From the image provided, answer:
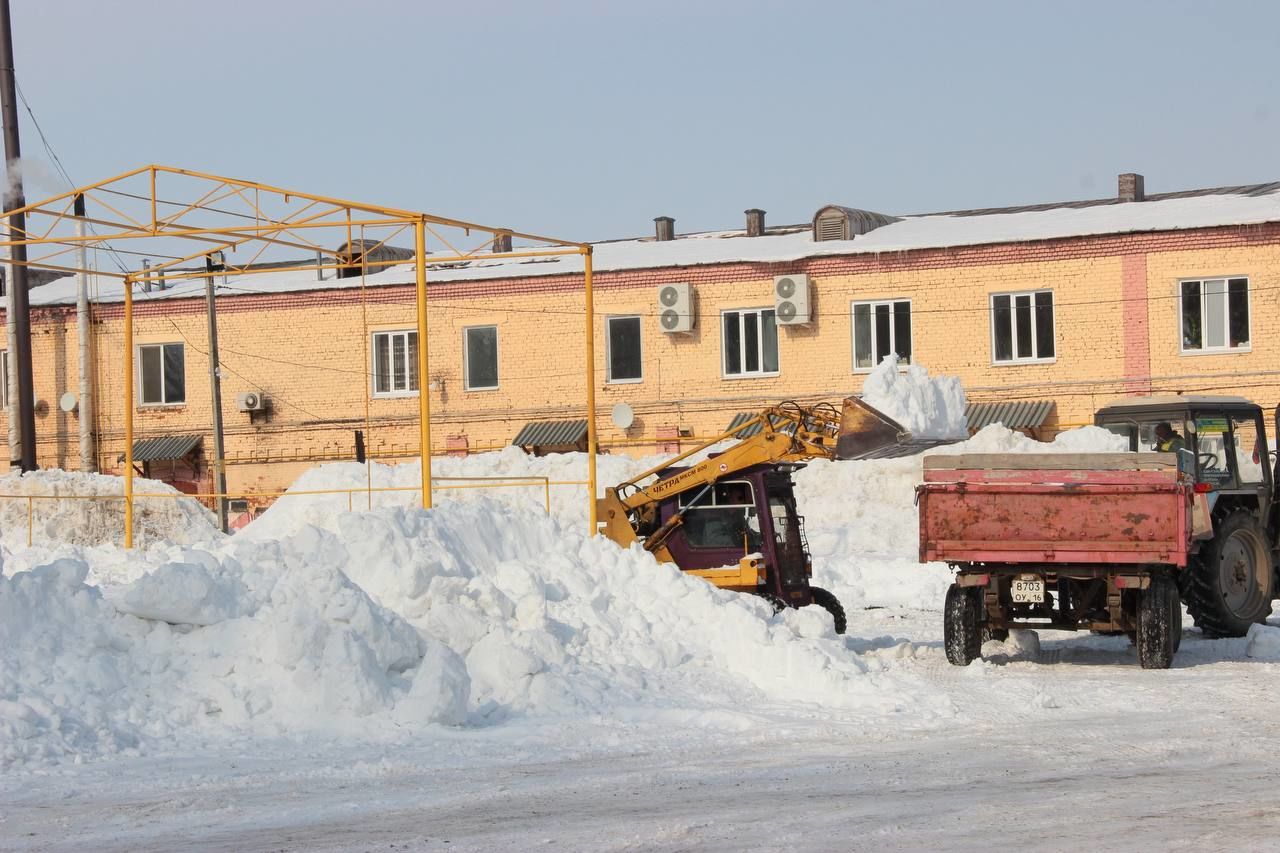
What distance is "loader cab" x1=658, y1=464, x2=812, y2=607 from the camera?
17.6m

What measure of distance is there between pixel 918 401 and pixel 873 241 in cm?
1685

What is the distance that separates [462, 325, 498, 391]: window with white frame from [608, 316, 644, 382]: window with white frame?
2650 mm

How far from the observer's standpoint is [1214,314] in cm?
3058

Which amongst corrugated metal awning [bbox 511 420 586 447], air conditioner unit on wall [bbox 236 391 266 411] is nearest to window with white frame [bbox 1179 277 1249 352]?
corrugated metal awning [bbox 511 420 586 447]

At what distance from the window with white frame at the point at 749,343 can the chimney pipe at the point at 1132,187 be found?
1128 cm

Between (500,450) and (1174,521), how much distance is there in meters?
21.5

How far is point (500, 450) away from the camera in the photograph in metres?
34.9

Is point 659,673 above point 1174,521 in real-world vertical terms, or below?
below

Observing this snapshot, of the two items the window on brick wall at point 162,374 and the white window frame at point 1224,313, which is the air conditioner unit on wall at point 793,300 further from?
the window on brick wall at point 162,374

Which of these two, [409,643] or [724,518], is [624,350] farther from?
A: [409,643]

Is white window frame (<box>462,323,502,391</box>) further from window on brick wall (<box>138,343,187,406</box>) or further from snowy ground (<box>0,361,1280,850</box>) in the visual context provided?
snowy ground (<box>0,361,1280,850</box>)

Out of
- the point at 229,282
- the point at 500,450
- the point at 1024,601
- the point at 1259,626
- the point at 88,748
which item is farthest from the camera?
the point at 229,282

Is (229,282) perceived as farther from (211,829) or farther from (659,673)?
(211,829)

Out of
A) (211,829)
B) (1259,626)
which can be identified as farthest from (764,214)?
(211,829)
